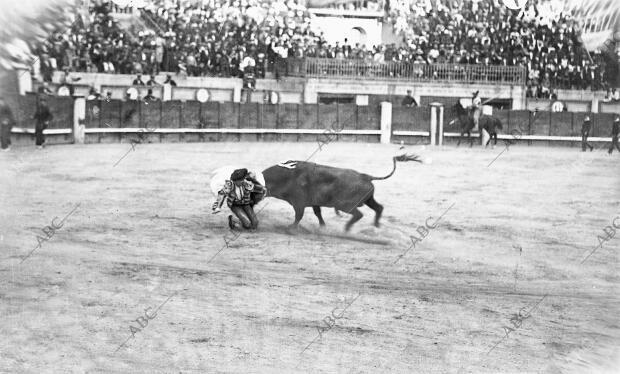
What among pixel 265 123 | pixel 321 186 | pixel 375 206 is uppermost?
pixel 321 186

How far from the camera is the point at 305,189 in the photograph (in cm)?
932

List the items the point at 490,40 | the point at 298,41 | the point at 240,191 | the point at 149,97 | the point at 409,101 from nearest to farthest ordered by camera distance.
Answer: the point at 240,191, the point at 149,97, the point at 298,41, the point at 490,40, the point at 409,101

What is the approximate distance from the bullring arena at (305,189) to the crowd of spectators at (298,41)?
0.08 meters

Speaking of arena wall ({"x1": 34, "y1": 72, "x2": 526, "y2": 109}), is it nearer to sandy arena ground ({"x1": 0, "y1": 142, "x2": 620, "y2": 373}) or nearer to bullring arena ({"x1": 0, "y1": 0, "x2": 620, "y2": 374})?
bullring arena ({"x1": 0, "y1": 0, "x2": 620, "y2": 374})

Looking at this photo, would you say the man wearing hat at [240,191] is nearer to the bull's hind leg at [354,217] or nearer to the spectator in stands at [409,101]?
the bull's hind leg at [354,217]

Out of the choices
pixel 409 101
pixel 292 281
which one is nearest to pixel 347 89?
pixel 409 101

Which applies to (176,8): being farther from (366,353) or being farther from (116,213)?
(366,353)

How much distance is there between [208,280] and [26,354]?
2352 mm

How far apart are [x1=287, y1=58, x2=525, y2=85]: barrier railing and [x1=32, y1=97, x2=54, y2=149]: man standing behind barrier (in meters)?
8.03

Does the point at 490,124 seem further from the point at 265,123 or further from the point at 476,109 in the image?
the point at 265,123

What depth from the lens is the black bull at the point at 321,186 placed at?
9.19m

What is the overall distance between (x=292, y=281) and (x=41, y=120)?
780 cm

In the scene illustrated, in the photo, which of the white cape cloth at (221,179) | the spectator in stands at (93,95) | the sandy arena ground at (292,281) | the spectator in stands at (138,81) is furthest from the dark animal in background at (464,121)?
the white cape cloth at (221,179)

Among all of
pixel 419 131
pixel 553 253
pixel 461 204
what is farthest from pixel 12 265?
pixel 419 131
